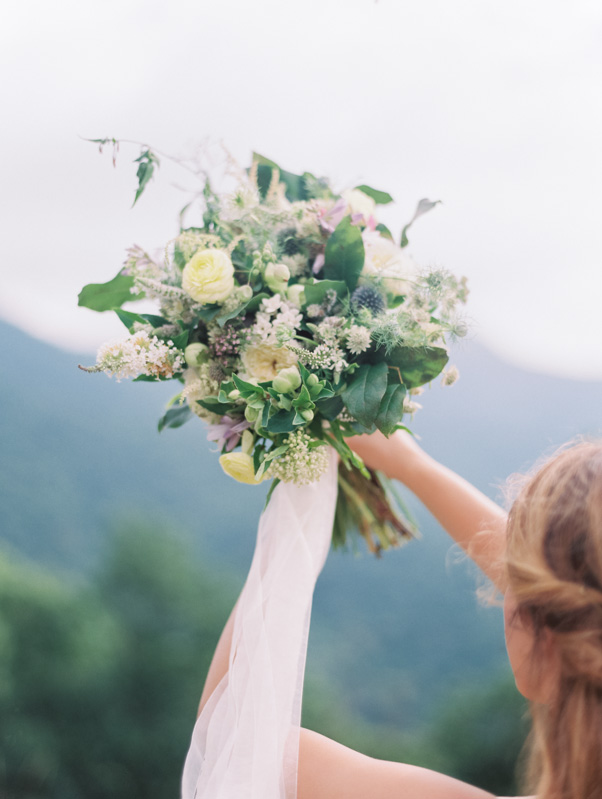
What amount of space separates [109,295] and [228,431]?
340 mm

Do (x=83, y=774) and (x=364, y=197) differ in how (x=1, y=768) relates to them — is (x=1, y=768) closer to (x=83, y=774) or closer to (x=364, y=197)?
(x=83, y=774)

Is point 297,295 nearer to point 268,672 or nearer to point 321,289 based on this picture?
point 321,289

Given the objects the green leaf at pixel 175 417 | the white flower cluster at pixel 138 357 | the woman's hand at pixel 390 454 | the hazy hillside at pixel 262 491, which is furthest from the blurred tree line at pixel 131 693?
the white flower cluster at pixel 138 357

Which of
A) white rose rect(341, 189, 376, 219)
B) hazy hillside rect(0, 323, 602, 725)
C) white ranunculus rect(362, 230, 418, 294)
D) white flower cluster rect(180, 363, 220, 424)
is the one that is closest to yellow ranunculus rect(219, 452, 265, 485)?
white flower cluster rect(180, 363, 220, 424)

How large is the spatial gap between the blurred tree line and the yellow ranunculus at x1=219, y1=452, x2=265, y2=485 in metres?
0.84

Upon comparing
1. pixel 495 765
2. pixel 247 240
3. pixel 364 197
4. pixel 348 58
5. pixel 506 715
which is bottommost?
pixel 495 765

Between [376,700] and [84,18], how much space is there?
1989 mm

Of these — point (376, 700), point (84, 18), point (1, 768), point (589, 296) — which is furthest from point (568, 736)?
point (84, 18)

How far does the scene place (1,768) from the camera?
136 cm

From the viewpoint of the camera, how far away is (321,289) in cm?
80

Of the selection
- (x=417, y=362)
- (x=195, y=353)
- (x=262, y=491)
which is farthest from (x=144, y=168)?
(x=262, y=491)

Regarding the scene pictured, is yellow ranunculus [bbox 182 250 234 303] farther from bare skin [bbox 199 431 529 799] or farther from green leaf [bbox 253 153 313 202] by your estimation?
bare skin [bbox 199 431 529 799]

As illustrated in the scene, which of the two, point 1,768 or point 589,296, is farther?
point 589,296

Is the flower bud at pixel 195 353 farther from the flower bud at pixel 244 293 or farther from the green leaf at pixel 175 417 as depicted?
the green leaf at pixel 175 417
